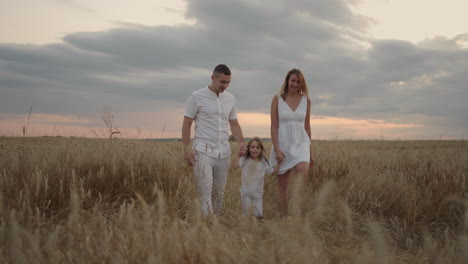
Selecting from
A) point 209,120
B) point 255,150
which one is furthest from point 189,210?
point 255,150

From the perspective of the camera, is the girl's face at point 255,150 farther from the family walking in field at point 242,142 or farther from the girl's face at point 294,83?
the girl's face at point 294,83

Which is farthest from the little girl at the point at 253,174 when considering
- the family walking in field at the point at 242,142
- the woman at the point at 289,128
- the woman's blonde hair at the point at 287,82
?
the woman's blonde hair at the point at 287,82

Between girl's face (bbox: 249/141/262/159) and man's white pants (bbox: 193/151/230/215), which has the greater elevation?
girl's face (bbox: 249/141/262/159)

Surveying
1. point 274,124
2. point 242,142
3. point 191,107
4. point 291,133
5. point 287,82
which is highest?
point 287,82

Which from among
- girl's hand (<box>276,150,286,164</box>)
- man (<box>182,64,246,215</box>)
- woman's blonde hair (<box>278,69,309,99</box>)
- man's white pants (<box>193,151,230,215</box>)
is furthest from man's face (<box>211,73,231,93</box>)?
girl's hand (<box>276,150,286,164</box>)

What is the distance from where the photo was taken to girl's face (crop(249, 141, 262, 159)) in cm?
477

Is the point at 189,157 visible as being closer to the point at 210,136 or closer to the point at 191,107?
the point at 210,136

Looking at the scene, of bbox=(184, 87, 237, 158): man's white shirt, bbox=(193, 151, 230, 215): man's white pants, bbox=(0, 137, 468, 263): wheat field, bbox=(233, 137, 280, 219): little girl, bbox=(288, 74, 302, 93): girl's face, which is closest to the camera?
bbox=(0, 137, 468, 263): wheat field

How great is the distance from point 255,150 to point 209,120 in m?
0.79

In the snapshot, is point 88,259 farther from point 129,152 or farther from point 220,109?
point 129,152

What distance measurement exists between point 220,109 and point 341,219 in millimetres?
2146

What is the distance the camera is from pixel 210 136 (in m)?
4.35

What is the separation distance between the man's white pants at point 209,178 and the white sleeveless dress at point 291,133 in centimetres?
84

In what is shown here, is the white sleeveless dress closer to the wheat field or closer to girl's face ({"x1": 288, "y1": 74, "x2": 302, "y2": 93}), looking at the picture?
girl's face ({"x1": 288, "y1": 74, "x2": 302, "y2": 93})
